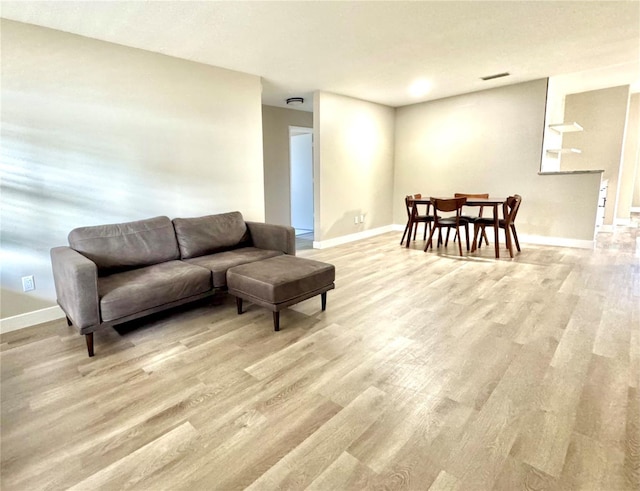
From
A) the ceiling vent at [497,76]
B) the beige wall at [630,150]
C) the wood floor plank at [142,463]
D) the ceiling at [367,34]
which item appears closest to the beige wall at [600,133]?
the beige wall at [630,150]

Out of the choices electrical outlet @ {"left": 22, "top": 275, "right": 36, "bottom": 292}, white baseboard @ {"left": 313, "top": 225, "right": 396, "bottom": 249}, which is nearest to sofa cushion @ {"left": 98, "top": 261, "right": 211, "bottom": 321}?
electrical outlet @ {"left": 22, "top": 275, "right": 36, "bottom": 292}

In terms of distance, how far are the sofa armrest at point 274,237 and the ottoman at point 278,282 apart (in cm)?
55

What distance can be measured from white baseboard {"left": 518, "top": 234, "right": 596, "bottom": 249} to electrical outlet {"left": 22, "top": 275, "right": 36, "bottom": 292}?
20.9 feet

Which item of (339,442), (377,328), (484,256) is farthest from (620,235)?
(339,442)

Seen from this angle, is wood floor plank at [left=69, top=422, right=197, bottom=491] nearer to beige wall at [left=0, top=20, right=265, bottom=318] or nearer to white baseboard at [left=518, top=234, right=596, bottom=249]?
beige wall at [left=0, top=20, right=265, bottom=318]

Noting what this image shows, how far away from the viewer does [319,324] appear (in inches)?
108

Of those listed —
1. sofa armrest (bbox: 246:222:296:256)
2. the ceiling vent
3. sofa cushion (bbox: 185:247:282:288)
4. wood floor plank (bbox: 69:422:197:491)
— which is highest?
the ceiling vent

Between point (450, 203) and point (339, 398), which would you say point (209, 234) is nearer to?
point (339, 398)

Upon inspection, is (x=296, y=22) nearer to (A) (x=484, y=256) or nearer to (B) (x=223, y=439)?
(B) (x=223, y=439)

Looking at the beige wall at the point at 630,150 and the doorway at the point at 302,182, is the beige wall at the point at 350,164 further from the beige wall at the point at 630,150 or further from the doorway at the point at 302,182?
the beige wall at the point at 630,150

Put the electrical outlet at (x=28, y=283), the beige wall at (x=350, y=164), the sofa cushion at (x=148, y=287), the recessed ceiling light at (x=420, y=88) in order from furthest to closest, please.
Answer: the beige wall at (x=350, y=164) < the recessed ceiling light at (x=420, y=88) < the electrical outlet at (x=28, y=283) < the sofa cushion at (x=148, y=287)

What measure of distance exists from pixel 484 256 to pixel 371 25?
3.39 meters

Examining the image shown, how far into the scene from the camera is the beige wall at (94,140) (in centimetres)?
274

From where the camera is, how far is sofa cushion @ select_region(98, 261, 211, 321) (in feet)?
7.80
